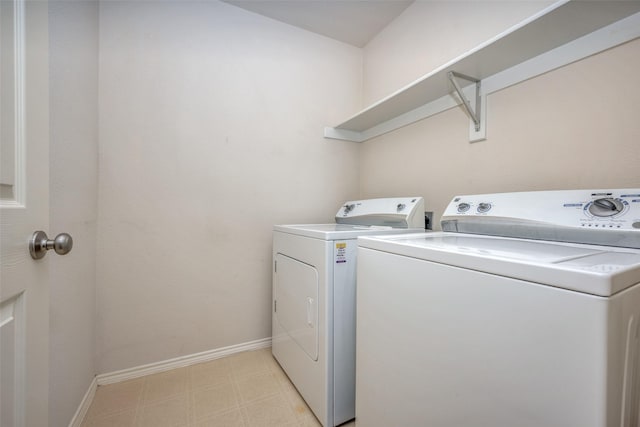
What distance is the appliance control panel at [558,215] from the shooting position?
2.67ft

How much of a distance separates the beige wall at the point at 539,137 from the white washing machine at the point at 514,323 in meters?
0.23

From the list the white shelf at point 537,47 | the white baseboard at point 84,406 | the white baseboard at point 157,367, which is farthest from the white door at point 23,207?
the white shelf at point 537,47

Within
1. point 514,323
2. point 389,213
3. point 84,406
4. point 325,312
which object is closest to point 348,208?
point 389,213

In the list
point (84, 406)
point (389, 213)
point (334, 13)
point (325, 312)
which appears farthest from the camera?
point (334, 13)

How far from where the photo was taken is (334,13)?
6.52 ft

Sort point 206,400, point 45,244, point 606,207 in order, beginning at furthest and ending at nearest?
point 206,400 → point 606,207 → point 45,244

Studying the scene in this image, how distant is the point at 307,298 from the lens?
1.41m

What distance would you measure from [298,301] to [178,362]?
39.4 inches

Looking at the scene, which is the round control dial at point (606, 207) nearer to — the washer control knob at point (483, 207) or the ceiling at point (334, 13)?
the washer control knob at point (483, 207)

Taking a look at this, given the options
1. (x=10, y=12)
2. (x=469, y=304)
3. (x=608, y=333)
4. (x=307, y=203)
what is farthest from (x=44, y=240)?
(x=307, y=203)

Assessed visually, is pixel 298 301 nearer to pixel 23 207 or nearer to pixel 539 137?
pixel 23 207

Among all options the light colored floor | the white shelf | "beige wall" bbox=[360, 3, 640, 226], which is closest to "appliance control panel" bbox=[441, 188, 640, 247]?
"beige wall" bbox=[360, 3, 640, 226]

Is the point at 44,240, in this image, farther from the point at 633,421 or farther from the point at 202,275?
the point at 633,421

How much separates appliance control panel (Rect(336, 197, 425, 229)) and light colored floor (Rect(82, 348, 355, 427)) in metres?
1.11
